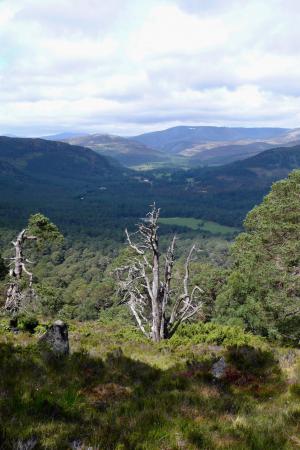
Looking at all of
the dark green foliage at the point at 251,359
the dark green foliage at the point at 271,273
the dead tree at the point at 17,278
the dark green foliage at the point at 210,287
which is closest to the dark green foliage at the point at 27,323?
the dead tree at the point at 17,278

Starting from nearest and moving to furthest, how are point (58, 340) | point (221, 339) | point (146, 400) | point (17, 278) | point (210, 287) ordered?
point (146, 400)
point (58, 340)
point (221, 339)
point (17, 278)
point (210, 287)

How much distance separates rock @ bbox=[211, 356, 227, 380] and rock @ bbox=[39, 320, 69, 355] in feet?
13.9

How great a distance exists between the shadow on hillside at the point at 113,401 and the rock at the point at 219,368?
0.87 ft

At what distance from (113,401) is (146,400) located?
687 millimetres

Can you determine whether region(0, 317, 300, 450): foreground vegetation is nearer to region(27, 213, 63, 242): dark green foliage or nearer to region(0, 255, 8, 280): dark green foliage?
region(27, 213, 63, 242): dark green foliage

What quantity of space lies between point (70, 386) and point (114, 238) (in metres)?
188

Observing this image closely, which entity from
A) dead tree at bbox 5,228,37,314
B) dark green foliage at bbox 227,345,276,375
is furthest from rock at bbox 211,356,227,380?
dead tree at bbox 5,228,37,314

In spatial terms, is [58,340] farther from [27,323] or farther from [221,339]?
[221,339]

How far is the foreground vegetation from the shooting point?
5.88m

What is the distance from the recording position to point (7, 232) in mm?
164875

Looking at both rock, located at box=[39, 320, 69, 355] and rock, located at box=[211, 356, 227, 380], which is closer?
rock, located at box=[211, 356, 227, 380]

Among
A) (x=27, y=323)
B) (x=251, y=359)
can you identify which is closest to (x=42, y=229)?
(x=27, y=323)

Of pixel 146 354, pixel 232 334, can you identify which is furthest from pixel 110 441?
pixel 232 334

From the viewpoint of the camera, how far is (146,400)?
785 cm
